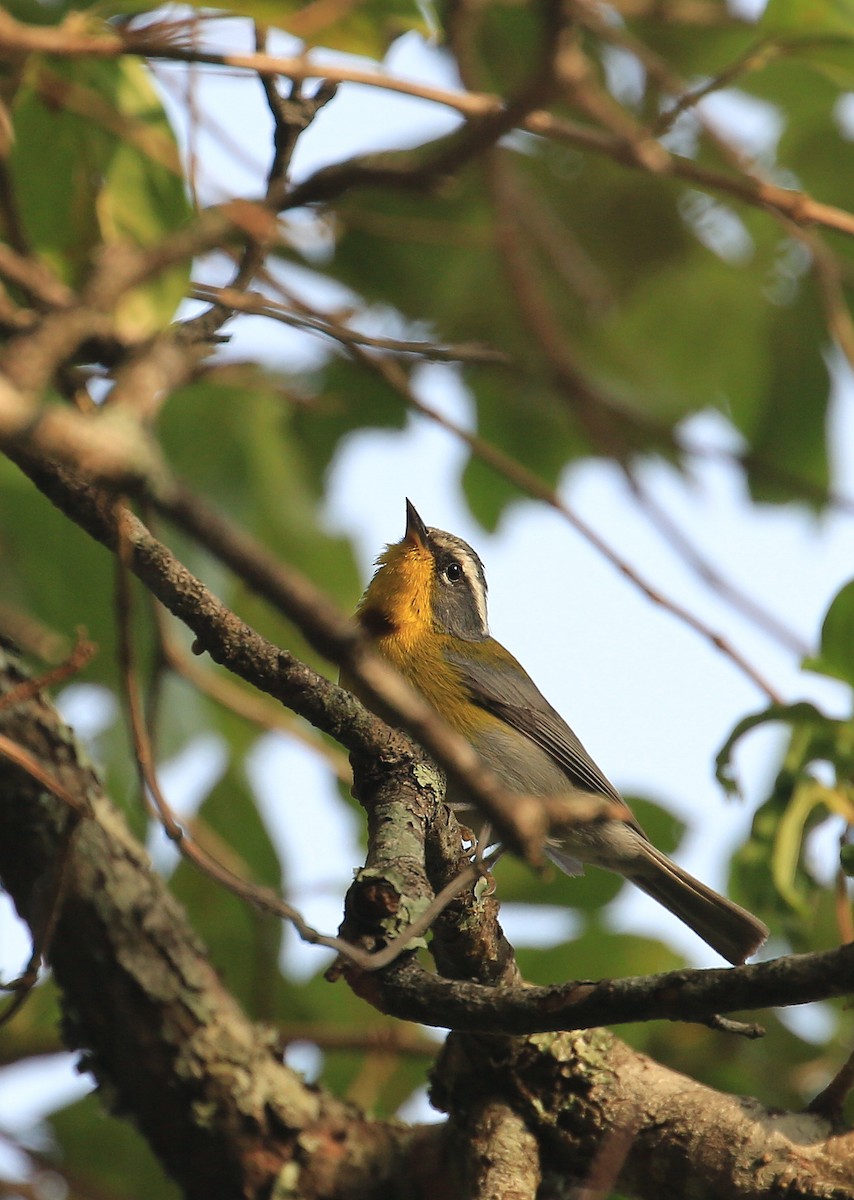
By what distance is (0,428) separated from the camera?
50.8 inches

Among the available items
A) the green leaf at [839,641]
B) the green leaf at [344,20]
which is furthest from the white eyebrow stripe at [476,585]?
the green leaf at [344,20]

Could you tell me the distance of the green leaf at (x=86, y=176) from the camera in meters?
3.28

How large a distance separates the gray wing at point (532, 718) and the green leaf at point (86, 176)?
9.95 feet

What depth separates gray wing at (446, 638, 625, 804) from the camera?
5762 millimetres

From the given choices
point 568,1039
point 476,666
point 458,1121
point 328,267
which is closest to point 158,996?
point 458,1121

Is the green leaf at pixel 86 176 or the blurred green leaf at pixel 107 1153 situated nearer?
the green leaf at pixel 86 176

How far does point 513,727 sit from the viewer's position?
5.79 metres

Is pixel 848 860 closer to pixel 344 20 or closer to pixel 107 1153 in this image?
pixel 344 20

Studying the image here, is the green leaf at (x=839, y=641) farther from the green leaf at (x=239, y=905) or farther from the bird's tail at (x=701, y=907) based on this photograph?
the green leaf at (x=239, y=905)

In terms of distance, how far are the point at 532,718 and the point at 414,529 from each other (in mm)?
1689

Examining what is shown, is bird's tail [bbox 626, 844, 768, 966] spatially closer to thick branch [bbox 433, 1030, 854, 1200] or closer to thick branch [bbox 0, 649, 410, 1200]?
thick branch [bbox 433, 1030, 854, 1200]

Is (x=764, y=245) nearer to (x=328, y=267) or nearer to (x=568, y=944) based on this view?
(x=328, y=267)

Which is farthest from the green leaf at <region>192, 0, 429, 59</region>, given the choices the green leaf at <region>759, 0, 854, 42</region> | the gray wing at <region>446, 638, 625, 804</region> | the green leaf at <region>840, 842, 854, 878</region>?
the gray wing at <region>446, 638, 625, 804</region>

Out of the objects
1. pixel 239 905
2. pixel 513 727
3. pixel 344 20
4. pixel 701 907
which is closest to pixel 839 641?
pixel 701 907
